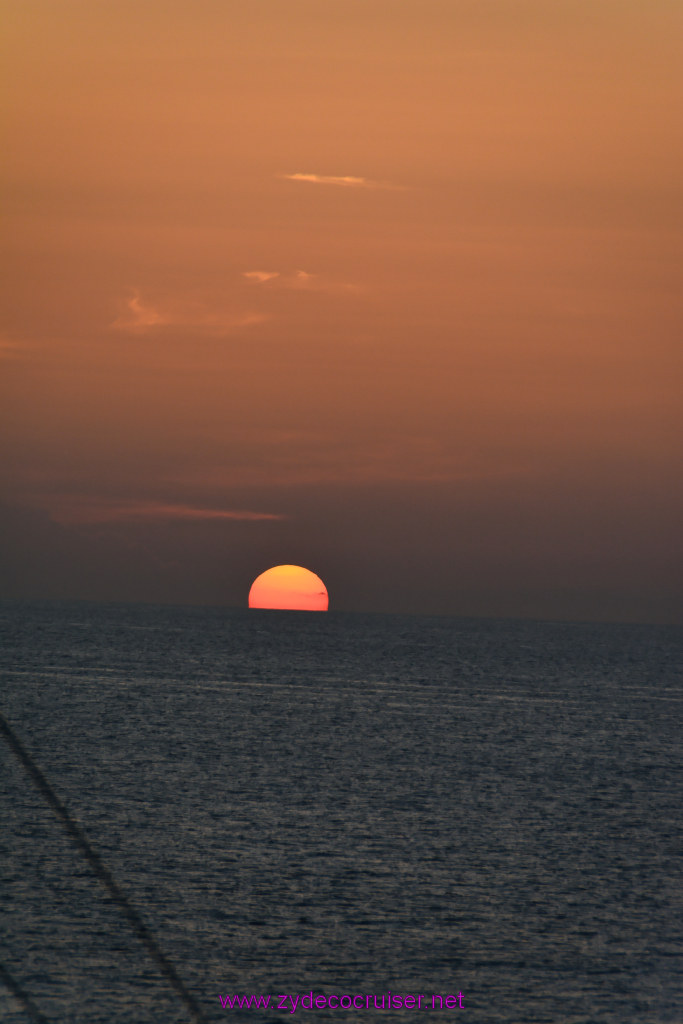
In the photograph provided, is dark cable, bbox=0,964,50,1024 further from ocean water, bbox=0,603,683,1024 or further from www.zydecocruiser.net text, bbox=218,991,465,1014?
www.zydecocruiser.net text, bbox=218,991,465,1014

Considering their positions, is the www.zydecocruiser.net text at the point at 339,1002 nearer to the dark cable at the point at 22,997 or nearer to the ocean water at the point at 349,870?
the ocean water at the point at 349,870

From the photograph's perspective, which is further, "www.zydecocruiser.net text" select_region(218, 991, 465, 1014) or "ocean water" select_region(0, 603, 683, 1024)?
"ocean water" select_region(0, 603, 683, 1024)

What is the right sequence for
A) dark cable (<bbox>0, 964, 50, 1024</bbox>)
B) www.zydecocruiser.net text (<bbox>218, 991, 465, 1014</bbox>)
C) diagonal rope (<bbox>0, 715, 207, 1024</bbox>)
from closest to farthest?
dark cable (<bbox>0, 964, 50, 1024</bbox>)
www.zydecocruiser.net text (<bbox>218, 991, 465, 1014</bbox>)
diagonal rope (<bbox>0, 715, 207, 1024</bbox>)

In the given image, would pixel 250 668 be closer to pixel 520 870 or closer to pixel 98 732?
pixel 98 732

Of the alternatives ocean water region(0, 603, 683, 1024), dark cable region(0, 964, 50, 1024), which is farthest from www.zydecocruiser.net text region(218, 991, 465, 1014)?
dark cable region(0, 964, 50, 1024)

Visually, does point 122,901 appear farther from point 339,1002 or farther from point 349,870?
point 339,1002

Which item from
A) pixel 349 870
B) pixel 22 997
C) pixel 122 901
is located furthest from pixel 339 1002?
pixel 349 870

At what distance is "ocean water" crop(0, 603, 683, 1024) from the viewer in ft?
65.3

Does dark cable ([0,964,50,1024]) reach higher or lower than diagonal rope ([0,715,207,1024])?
higher

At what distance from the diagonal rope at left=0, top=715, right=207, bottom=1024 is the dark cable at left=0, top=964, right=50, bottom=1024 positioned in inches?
92.7

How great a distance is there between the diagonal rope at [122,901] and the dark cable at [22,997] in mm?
2355

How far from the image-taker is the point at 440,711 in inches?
3888

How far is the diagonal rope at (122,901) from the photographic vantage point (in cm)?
1903

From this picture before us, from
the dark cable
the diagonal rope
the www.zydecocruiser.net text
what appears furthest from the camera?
the diagonal rope
